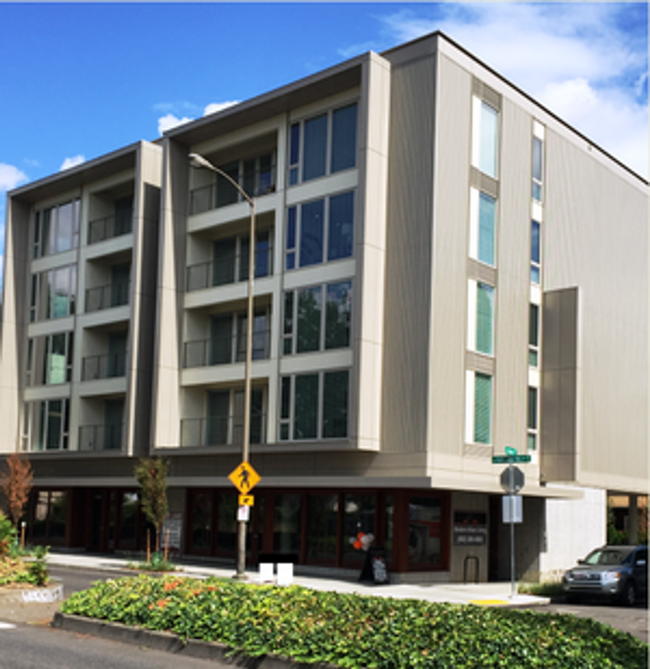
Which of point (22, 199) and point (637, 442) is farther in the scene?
point (22, 199)

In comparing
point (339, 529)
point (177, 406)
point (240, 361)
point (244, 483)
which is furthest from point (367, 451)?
point (177, 406)

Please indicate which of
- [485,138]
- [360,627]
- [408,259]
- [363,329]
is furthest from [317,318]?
[360,627]

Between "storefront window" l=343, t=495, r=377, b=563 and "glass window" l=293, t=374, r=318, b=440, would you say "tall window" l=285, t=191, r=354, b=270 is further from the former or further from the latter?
"storefront window" l=343, t=495, r=377, b=563

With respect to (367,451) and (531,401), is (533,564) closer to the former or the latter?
(531,401)

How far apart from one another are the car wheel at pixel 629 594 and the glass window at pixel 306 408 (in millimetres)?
9502

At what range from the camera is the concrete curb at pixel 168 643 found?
1116 cm

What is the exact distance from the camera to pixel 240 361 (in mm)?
31438

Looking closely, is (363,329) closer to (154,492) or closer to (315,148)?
(315,148)

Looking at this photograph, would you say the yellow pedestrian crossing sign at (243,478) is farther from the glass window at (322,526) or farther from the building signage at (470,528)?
the building signage at (470,528)

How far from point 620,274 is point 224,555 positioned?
1871 cm

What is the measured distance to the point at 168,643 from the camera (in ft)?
41.2

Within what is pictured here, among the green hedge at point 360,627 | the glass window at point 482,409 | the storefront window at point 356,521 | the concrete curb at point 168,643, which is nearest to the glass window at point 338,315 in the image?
the glass window at point 482,409

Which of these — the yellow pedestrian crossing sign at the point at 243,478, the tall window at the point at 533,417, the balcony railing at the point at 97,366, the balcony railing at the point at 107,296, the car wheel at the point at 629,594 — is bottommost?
the car wheel at the point at 629,594

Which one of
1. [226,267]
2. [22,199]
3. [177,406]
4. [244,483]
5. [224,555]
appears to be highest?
[22,199]
